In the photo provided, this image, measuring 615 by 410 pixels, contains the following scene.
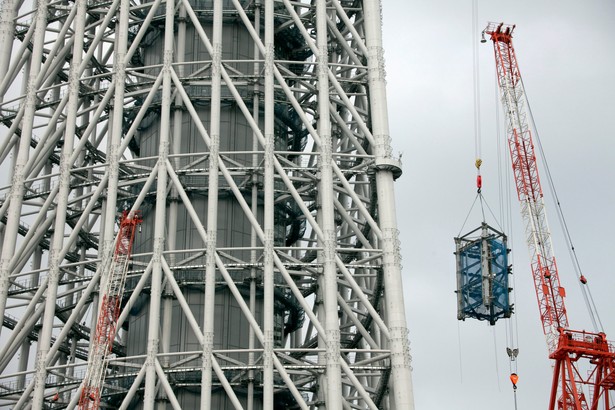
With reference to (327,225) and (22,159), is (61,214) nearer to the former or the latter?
(22,159)

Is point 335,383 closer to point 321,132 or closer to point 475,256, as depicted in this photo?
point 321,132

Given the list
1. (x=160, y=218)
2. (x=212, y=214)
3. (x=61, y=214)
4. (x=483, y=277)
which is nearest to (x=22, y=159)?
(x=61, y=214)

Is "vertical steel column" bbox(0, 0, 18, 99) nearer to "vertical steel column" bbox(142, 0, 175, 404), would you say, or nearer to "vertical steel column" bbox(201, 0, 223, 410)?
"vertical steel column" bbox(142, 0, 175, 404)

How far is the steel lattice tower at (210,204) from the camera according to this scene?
98812 mm

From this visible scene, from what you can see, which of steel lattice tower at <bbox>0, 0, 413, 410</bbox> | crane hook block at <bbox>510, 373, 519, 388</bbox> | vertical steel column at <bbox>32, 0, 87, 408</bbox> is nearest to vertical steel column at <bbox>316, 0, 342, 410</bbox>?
steel lattice tower at <bbox>0, 0, 413, 410</bbox>

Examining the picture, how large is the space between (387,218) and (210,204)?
1486 centimetres

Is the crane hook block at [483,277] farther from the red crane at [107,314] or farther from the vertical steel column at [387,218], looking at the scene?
the red crane at [107,314]

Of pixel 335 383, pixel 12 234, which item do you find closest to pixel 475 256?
pixel 335 383

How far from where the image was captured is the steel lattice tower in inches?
3890

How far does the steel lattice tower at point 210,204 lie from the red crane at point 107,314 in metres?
0.87

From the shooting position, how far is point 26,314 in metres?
105

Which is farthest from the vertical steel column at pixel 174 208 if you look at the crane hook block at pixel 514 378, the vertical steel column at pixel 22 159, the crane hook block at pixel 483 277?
the crane hook block at pixel 514 378

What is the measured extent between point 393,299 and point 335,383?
361 inches

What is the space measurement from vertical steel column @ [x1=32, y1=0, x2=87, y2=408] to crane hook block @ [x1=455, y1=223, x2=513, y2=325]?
1764 inches
